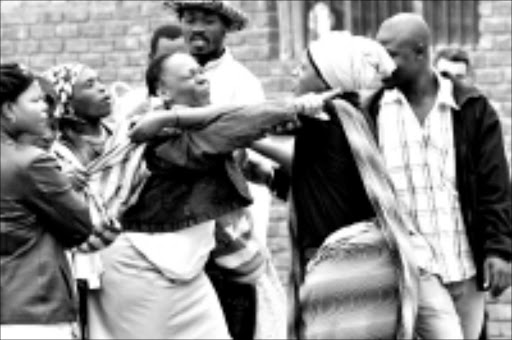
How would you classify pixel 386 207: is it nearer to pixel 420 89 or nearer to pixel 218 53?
pixel 420 89

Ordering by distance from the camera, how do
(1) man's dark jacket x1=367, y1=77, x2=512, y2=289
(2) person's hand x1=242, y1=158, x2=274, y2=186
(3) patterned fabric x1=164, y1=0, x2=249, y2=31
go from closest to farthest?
1. (2) person's hand x1=242, y1=158, x2=274, y2=186
2. (1) man's dark jacket x1=367, y1=77, x2=512, y2=289
3. (3) patterned fabric x1=164, y1=0, x2=249, y2=31

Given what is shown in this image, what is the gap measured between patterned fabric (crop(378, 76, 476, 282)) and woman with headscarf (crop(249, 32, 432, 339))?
125cm

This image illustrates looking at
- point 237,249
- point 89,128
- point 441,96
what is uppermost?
point 441,96

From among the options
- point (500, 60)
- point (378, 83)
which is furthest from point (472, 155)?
point (500, 60)

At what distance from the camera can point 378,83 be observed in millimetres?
9562

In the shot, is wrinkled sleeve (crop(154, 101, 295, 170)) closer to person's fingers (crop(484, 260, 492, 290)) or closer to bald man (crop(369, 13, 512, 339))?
bald man (crop(369, 13, 512, 339))

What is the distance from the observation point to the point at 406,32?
990 centimetres

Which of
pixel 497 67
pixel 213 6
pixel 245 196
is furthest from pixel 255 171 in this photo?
pixel 497 67

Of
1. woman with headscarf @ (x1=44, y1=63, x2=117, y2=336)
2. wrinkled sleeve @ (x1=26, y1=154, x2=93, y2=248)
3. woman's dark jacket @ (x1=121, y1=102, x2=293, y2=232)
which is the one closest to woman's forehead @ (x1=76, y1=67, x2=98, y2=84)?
woman with headscarf @ (x1=44, y1=63, x2=117, y2=336)

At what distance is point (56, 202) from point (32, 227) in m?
0.15

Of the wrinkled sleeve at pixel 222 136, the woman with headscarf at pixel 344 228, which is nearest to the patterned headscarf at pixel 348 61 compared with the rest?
the woman with headscarf at pixel 344 228

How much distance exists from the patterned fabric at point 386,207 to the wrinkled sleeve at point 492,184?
4.62 feet

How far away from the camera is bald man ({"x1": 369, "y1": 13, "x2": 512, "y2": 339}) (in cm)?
977

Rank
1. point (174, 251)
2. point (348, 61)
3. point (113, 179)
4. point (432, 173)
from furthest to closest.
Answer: point (432, 173) < point (113, 179) < point (174, 251) < point (348, 61)
